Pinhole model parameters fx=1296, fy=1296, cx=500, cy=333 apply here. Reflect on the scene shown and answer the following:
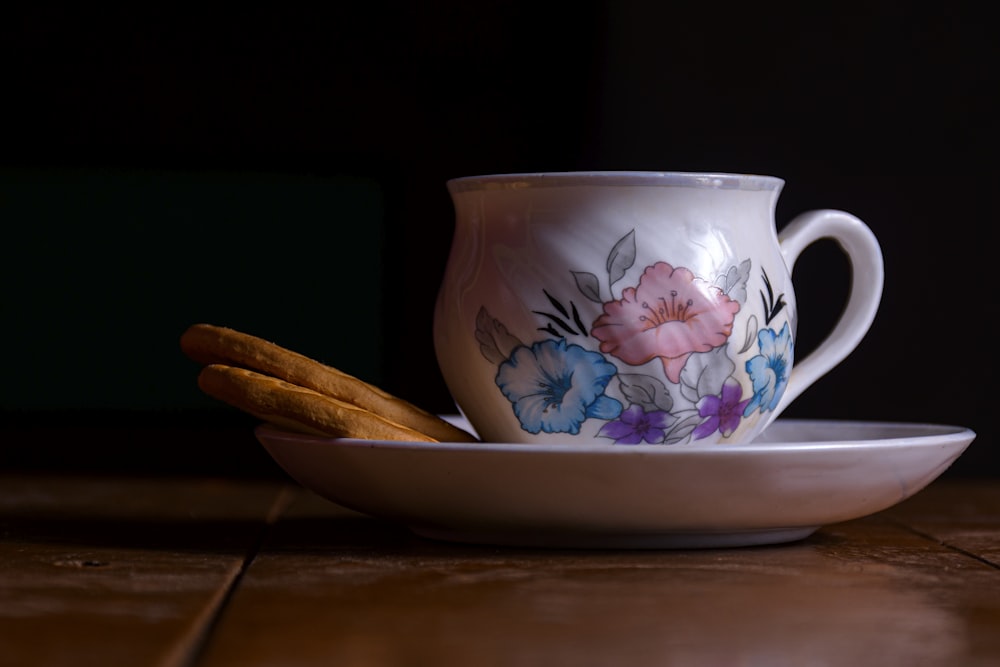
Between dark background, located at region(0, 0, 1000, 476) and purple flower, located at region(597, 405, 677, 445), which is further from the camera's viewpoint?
dark background, located at region(0, 0, 1000, 476)

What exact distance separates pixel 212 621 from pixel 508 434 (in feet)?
0.73

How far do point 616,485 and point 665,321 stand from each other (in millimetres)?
99

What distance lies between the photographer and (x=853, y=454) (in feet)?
1.80

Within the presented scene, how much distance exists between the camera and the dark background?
107 cm

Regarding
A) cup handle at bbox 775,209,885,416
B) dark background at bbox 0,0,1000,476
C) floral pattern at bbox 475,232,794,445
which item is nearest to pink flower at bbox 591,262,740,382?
floral pattern at bbox 475,232,794,445

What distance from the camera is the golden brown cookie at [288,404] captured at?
0.57 metres

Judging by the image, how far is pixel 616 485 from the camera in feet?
1.75

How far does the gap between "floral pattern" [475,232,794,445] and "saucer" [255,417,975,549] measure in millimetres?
52

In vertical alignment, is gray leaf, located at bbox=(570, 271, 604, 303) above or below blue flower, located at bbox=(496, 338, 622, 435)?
above

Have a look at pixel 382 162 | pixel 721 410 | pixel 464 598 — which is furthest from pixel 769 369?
pixel 382 162

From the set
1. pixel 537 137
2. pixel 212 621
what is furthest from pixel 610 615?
pixel 537 137

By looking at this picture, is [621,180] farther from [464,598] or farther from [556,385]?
[464,598]

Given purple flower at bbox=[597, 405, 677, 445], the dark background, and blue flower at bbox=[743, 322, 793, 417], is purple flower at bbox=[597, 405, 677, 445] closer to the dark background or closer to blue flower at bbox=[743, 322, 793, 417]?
blue flower at bbox=[743, 322, 793, 417]

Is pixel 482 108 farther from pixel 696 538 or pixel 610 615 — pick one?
pixel 610 615
